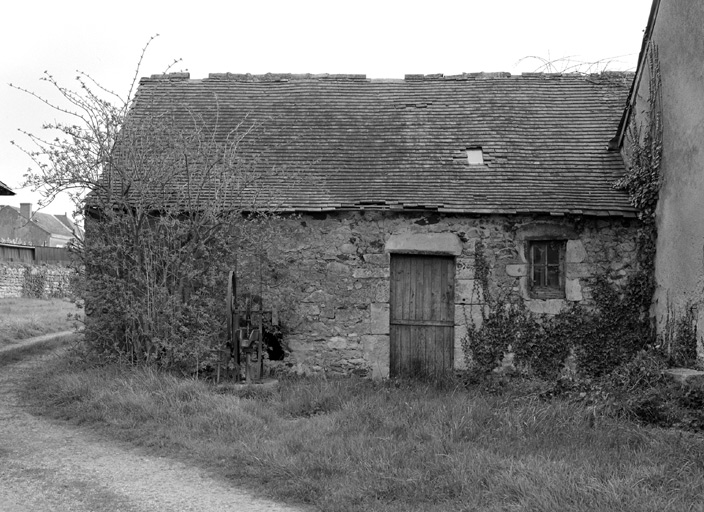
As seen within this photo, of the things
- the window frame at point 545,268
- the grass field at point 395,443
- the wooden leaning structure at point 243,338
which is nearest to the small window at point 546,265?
the window frame at point 545,268

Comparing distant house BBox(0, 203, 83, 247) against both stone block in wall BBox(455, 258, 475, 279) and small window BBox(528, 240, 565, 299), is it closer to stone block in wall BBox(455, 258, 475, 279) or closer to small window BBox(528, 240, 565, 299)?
stone block in wall BBox(455, 258, 475, 279)

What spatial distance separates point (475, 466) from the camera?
16.3 ft

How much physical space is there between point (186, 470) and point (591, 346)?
6254 millimetres

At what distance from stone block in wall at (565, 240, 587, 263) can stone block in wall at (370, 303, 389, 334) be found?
110 inches

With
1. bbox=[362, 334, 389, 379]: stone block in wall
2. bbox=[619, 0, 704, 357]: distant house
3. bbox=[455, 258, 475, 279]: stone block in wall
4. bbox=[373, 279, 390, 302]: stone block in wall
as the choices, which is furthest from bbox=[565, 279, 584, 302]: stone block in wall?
bbox=[362, 334, 389, 379]: stone block in wall

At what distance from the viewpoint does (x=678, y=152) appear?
27.2ft

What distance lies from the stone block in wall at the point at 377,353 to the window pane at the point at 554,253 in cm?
274

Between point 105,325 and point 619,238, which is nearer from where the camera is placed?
point 105,325

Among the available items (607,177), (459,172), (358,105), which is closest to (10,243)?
(358,105)

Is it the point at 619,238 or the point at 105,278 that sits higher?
the point at 619,238

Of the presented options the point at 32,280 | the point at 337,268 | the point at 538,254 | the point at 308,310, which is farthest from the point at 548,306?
the point at 32,280

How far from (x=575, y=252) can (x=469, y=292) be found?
1667 millimetres

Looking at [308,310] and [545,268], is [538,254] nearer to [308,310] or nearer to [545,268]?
[545,268]

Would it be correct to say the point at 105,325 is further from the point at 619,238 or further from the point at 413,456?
the point at 619,238
